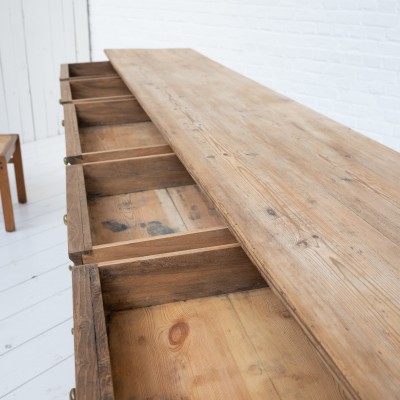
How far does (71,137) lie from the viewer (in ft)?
5.68

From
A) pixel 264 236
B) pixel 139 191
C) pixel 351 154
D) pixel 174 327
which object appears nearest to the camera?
pixel 264 236

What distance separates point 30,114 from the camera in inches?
173

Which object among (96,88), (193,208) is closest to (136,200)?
(193,208)

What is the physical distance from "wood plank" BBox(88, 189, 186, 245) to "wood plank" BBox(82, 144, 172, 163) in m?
0.12

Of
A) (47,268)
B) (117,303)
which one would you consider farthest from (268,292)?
(47,268)

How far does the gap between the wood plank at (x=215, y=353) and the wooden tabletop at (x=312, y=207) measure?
267 mm

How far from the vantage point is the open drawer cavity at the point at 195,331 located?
927mm

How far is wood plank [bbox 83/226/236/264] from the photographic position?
3.51 feet

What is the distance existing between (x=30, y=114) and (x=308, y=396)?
397cm

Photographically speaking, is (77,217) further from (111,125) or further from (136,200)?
(111,125)

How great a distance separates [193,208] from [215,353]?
2.01 ft

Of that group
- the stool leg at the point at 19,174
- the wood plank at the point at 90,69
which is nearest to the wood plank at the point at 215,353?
the wood plank at the point at 90,69

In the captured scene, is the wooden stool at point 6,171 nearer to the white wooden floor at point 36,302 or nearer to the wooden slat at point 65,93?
the white wooden floor at point 36,302

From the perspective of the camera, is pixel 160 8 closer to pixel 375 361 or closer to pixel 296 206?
pixel 296 206
